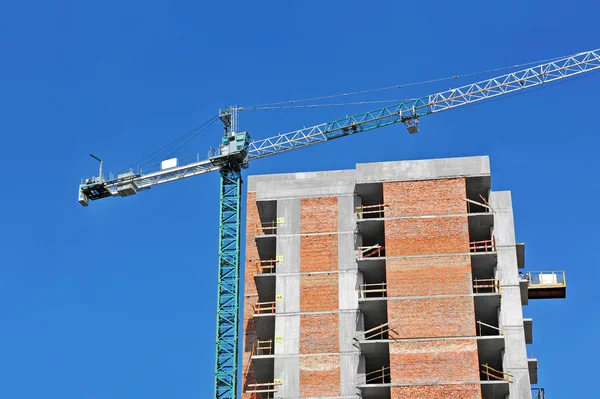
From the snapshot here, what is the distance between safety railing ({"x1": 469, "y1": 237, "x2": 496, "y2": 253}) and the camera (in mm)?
83037

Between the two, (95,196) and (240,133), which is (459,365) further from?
(95,196)

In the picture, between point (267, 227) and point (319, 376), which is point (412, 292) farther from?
point (267, 227)

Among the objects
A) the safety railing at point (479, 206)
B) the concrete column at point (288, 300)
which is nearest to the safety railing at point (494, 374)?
the safety railing at point (479, 206)

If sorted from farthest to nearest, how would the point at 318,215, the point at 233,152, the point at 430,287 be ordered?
1. the point at 233,152
2. the point at 318,215
3. the point at 430,287

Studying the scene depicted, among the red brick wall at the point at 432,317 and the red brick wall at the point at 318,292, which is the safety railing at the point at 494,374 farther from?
the red brick wall at the point at 318,292

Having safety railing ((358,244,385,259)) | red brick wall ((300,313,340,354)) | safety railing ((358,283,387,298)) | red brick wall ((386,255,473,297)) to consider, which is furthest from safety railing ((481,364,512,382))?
safety railing ((358,244,385,259))

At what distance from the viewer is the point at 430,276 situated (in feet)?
265

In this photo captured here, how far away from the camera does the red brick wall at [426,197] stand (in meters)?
82.7

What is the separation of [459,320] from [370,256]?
8.79 metres

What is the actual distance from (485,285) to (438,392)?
913 centimetres

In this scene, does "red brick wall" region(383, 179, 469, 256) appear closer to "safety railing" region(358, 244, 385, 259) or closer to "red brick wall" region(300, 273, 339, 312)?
"safety railing" region(358, 244, 385, 259)

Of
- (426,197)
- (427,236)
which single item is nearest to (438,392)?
(427,236)

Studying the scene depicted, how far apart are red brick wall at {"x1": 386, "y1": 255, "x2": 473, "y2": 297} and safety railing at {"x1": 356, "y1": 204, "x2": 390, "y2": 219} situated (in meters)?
4.23

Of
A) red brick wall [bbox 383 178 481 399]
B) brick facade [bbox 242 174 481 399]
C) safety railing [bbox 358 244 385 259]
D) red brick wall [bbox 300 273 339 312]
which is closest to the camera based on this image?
red brick wall [bbox 383 178 481 399]
